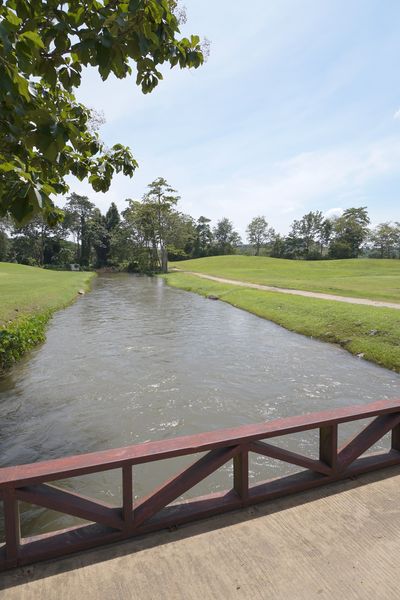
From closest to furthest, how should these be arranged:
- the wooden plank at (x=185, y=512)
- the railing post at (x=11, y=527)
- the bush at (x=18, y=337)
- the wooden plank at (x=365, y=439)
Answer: the railing post at (x=11, y=527)
the wooden plank at (x=185, y=512)
the wooden plank at (x=365, y=439)
the bush at (x=18, y=337)

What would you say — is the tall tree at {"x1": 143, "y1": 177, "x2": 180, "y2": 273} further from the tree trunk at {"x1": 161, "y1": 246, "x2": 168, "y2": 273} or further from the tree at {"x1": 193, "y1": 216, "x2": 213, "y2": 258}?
the tree at {"x1": 193, "y1": 216, "x2": 213, "y2": 258}

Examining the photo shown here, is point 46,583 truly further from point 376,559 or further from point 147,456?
point 376,559

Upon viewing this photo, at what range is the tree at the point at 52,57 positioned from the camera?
2514 mm

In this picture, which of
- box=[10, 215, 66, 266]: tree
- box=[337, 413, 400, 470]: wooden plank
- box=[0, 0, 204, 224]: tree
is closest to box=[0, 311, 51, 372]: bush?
box=[0, 0, 204, 224]: tree

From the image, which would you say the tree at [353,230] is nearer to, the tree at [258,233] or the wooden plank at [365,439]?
the tree at [258,233]

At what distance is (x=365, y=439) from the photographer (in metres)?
3.75

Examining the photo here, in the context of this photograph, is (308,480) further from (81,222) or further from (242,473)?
(81,222)

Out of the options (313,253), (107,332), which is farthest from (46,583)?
(313,253)

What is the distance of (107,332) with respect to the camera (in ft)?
44.9

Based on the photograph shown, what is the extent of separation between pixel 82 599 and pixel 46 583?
0.30 m

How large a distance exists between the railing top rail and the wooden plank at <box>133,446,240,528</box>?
A: 0.48ft

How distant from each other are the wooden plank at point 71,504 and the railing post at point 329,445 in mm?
2001

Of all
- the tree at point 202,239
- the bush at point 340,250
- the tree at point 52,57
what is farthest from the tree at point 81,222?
the tree at point 52,57

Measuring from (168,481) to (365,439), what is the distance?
6.74 ft
